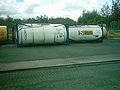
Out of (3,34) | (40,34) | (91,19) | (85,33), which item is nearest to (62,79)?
(40,34)

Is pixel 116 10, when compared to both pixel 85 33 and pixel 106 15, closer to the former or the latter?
pixel 106 15

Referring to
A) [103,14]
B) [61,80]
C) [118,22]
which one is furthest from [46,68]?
[103,14]

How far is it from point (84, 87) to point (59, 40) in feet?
63.7

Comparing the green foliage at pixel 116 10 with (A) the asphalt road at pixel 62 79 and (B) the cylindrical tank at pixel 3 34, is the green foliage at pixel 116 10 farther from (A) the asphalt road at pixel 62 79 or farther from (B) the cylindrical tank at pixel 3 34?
(A) the asphalt road at pixel 62 79

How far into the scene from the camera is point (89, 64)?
14172 mm

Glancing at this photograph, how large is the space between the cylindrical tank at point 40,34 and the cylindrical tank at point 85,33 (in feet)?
9.94

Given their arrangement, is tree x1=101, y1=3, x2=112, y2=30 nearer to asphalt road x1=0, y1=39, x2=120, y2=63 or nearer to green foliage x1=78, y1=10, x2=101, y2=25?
green foliage x1=78, y1=10, x2=101, y2=25

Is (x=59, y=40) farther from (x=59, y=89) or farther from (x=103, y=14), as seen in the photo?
(x=103, y=14)

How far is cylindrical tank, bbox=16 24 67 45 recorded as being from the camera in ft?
87.2

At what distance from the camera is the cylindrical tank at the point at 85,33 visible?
3138 cm

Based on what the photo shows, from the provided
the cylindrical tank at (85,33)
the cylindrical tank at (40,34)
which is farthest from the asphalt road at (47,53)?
the cylindrical tank at (85,33)

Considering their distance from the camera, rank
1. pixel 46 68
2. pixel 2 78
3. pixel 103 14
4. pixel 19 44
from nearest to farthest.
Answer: pixel 2 78 < pixel 46 68 < pixel 19 44 < pixel 103 14

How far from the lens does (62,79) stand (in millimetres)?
10250

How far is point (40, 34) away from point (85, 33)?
24.0ft
